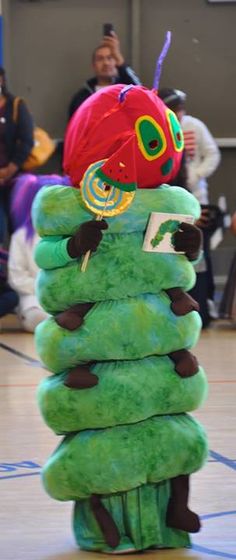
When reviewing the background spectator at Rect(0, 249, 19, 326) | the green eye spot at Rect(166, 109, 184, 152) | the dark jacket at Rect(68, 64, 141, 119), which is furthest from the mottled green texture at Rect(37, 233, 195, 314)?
the dark jacket at Rect(68, 64, 141, 119)

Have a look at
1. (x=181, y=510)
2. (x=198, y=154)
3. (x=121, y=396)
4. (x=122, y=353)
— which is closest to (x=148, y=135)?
(x=122, y=353)

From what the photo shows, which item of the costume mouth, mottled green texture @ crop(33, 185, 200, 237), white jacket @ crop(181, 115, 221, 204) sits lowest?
white jacket @ crop(181, 115, 221, 204)

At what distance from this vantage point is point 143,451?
349 centimetres

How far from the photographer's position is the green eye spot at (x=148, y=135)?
11.8ft

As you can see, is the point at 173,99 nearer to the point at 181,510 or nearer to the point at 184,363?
the point at 184,363

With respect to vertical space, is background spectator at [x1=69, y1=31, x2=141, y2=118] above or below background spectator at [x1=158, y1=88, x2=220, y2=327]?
above

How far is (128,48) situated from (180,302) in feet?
22.7

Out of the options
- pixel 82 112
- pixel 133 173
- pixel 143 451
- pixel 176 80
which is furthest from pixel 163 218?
pixel 176 80

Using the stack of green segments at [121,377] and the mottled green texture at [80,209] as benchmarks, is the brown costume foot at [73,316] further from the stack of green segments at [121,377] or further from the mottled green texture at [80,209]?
the mottled green texture at [80,209]

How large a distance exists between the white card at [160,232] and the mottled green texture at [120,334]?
14cm

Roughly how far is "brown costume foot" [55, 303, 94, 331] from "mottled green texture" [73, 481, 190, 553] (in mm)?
490

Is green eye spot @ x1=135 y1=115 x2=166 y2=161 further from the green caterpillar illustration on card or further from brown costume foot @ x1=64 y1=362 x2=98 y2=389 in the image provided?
brown costume foot @ x1=64 y1=362 x2=98 y2=389

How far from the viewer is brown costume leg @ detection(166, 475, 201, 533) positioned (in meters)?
3.54

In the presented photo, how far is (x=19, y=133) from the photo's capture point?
9000mm
